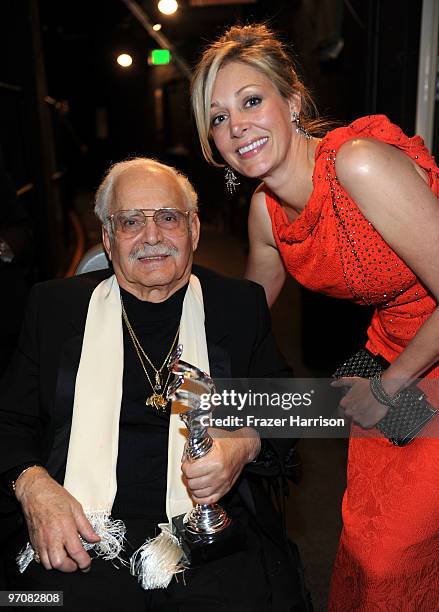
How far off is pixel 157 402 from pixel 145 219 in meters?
0.56

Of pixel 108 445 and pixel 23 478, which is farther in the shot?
pixel 108 445

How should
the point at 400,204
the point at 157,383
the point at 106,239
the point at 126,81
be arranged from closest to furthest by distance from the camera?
the point at 400,204
the point at 157,383
the point at 106,239
the point at 126,81

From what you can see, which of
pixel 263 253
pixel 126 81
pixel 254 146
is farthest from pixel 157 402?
pixel 126 81

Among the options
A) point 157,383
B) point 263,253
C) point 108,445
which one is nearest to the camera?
point 108,445

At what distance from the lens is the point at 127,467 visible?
1.87m

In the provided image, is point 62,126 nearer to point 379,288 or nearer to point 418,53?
point 418,53

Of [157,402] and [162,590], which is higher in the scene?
[157,402]

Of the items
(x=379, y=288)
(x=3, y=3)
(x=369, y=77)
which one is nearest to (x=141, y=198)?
(x=379, y=288)

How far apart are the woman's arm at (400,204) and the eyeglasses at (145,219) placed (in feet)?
1.82

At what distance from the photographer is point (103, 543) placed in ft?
5.55

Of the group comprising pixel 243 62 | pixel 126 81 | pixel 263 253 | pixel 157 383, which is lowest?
pixel 157 383

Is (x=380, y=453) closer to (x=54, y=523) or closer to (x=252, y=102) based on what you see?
(x=54, y=523)

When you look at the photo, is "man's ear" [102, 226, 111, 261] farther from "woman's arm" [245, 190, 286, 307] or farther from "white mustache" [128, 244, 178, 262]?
"woman's arm" [245, 190, 286, 307]

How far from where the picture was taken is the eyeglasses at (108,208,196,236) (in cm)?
195
